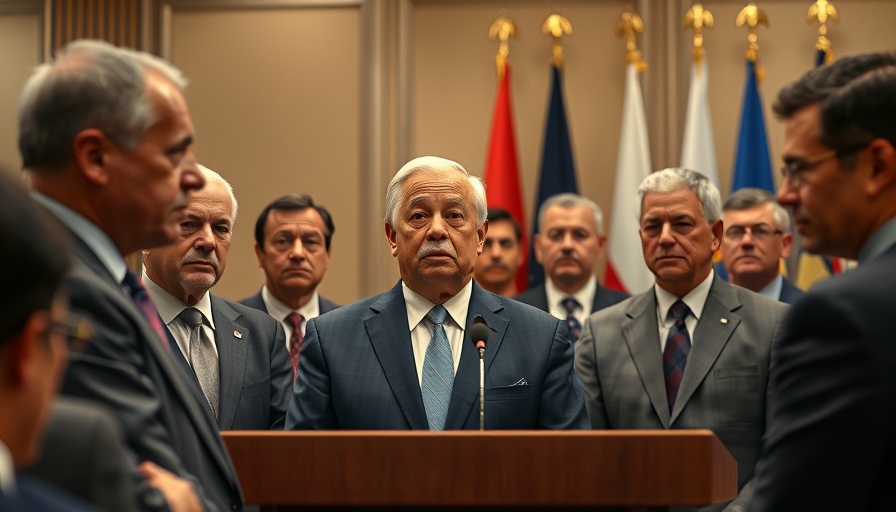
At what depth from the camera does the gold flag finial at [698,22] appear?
7941 mm

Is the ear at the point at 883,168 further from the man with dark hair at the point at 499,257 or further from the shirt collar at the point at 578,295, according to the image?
the man with dark hair at the point at 499,257

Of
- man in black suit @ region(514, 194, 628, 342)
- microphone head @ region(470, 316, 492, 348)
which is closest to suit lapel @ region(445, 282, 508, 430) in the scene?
microphone head @ region(470, 316, 492, 348)

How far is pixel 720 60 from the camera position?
8148 millimetres

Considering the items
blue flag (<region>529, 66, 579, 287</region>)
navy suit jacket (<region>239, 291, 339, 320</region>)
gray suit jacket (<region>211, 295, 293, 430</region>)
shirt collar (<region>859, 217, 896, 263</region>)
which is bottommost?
gray suit jacket (<region>211, 295, 293, 430</region>)

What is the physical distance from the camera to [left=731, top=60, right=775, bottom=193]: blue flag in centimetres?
775

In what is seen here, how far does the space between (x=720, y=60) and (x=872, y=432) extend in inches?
248

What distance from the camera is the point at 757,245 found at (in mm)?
6250

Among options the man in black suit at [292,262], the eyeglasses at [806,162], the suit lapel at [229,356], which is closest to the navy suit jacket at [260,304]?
the man in black suit at [292,262]

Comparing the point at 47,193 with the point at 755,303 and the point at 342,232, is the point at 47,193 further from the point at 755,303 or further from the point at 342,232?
the point at 342,232

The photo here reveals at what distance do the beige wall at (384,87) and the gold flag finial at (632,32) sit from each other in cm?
11

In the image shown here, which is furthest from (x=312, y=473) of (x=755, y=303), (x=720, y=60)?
(x=720, y=60)

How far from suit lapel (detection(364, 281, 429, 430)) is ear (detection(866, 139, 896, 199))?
1757mm

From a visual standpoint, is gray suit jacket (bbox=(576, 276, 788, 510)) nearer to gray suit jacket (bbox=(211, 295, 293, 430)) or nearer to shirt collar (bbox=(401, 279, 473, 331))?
shirt collar (bbox=(401, 279, 473, 331))

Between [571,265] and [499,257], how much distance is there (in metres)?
0.51
